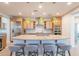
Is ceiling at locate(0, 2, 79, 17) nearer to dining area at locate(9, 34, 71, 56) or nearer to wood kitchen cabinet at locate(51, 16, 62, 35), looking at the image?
dining area at locate(9, 34, 71, 56)

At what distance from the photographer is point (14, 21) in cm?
1129

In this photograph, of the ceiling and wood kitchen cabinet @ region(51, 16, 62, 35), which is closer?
the ceiling

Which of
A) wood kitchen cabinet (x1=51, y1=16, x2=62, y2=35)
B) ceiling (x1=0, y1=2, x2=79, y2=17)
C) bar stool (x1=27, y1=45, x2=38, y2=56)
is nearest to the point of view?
bar stool (x1=27, y1=45, x2=38, y2=56)

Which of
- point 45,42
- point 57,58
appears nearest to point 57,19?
point 45,42

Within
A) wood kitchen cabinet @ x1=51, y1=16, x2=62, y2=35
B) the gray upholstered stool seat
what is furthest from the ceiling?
wood kitchen cabinet @ x1=51, y1=16, x2=62, y2=35

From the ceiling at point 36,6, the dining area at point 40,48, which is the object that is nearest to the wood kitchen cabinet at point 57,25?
the ceiling at point 36,6

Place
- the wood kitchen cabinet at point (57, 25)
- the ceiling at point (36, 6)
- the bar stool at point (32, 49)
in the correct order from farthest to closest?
the wood kitchen cabinet at point (57, 25)
the ceiling at point (36, 6)
the bar stool at point (32, 49)

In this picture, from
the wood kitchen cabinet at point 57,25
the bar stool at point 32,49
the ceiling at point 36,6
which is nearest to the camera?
the bar stool at point 32,49

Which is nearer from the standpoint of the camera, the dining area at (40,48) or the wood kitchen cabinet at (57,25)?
the dining area at (40,48)

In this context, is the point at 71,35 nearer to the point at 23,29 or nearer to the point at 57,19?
the point at 57,19

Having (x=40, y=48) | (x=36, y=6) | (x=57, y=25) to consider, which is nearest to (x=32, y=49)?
(x=40, y=48)

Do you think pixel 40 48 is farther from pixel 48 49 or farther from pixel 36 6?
pixel 36 6

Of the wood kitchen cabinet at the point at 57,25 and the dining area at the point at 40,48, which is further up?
the wood kitchen cabinet at the point at 57,25

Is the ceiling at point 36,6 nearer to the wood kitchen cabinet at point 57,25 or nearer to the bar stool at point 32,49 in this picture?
the bar stool at point 32,49
